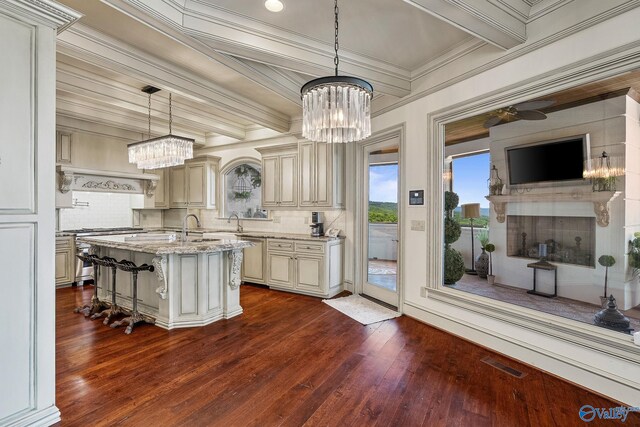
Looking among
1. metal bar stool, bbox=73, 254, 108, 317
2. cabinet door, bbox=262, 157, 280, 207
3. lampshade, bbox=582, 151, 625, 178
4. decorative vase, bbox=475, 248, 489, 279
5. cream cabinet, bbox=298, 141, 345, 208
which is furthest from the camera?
cabinet door, bbox=262, 157, 280, 207

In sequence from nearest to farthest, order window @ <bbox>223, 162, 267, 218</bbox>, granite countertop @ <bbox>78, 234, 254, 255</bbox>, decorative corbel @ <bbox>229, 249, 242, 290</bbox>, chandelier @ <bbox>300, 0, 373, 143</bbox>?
chandelier @ <bbox>300, 0, 373, 143</bbox>, granite countertop @ <bbox>78, 234, 254, 255</bbox>, decorative corbel @ <bbox>229, 249, 242, 290</bbox>, window @ <bbox>223, 162, 267, 218</bbox>

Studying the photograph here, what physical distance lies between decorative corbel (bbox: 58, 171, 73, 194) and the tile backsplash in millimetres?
438

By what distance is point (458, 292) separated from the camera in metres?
3.32

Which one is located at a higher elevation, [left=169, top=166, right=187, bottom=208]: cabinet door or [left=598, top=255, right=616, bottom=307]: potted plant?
[left=169, top=166, right=187, bottom=208]: cabinet door

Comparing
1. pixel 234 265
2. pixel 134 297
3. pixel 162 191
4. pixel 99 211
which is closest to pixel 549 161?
pixel 234 265

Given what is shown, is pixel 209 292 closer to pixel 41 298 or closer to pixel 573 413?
pixel 41 298

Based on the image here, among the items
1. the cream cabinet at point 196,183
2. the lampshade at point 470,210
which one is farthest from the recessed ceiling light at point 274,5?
the cream cabinet at point 196,183

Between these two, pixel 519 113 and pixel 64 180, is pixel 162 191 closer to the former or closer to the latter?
pixel 64 180

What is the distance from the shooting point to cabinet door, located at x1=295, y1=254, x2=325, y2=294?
4.71m

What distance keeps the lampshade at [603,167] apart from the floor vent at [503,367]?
1.74 metres

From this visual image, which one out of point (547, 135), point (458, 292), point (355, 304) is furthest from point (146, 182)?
point (547, 135)

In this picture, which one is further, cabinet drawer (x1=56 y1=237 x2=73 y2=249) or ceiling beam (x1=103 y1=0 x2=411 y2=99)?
cabinet drawer (x1=56 y1=237 x2=73 y2=249)

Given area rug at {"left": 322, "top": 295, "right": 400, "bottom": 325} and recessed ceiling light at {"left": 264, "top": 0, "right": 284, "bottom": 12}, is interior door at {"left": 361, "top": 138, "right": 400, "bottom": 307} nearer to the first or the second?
area rug at {"left": 322, "top": 295, "right": 400, "bottom": 325}

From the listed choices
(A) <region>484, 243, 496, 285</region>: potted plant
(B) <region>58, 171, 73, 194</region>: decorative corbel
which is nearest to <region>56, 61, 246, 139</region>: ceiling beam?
(B) <region>58, 171, 73, 194</region>: decorative corbel
